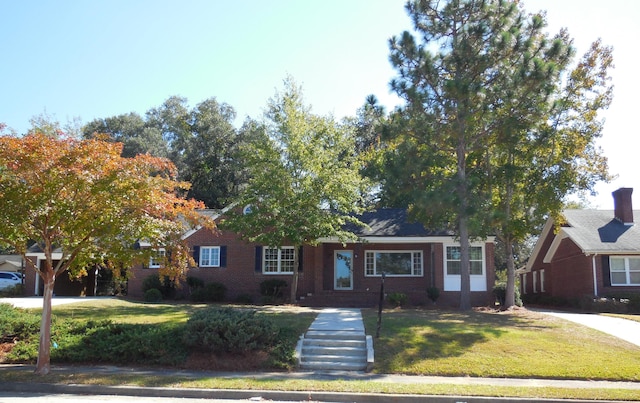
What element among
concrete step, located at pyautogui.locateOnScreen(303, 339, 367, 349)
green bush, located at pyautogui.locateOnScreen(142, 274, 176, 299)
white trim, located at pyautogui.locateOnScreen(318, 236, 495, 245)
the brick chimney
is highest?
the brick chimney

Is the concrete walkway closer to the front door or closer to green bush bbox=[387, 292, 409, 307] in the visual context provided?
green bush bbox=[387, 292, 409, 307]

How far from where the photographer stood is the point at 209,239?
26.9m

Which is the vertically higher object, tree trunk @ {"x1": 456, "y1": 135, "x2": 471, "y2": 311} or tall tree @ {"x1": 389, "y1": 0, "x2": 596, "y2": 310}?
tall tree @ {"x1": 389, "y1": 0, "x2": 596, "y2": 310}

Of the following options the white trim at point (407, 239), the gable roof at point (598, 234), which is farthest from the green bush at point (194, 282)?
the gable roof at point (598, 234)

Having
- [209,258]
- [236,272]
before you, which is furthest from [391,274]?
[209,258]

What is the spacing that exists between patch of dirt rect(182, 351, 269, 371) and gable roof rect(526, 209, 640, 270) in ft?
63.0

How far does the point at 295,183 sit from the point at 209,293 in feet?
22.8

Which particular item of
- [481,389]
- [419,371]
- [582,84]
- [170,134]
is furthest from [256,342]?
[170,134]

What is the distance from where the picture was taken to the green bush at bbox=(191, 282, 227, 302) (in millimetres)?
25062

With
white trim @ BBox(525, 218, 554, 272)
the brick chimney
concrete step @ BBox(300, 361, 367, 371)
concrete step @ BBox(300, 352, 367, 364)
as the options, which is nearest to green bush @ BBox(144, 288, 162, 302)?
concrete step @ BBox(300, 352, 367, 364)

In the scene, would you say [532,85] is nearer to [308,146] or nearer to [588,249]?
[308,146]

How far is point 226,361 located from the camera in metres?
12.6

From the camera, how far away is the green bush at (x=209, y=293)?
2506 cm

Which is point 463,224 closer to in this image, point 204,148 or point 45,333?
point 45,333
